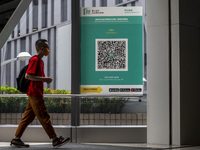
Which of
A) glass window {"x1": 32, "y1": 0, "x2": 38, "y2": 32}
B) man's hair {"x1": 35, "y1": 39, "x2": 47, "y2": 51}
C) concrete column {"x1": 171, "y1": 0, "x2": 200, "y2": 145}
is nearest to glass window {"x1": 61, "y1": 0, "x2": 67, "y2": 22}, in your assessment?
glass window {"x1": 32, "y1": 0, "x2": 38, "y2": 32}

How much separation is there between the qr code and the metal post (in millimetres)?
397

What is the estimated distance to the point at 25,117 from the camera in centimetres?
564

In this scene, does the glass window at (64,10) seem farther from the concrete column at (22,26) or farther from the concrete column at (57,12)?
the concrete column at (22,26)

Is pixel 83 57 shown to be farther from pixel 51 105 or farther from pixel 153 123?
pixel 153 123

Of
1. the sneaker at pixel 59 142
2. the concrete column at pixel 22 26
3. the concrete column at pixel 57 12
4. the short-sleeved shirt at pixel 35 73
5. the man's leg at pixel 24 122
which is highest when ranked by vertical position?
the concrete column at pixel 57 12

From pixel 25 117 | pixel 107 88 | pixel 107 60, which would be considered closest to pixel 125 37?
pixel 107 60

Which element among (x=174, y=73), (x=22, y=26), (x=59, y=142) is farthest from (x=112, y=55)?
(x=59, y=142)

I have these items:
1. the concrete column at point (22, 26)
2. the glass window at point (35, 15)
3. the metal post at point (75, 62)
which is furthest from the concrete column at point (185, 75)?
the concrete column at point (22, 26)

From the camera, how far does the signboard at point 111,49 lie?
21.8 feet

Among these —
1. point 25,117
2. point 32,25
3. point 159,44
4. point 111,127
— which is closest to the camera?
point 25,117

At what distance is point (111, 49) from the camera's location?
670cm

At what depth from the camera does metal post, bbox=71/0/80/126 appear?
669 centimetres

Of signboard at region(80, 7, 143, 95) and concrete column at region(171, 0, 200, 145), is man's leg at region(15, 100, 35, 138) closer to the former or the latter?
signboard at region(80, 7, 143, 95)

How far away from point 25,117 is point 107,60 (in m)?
1.98
